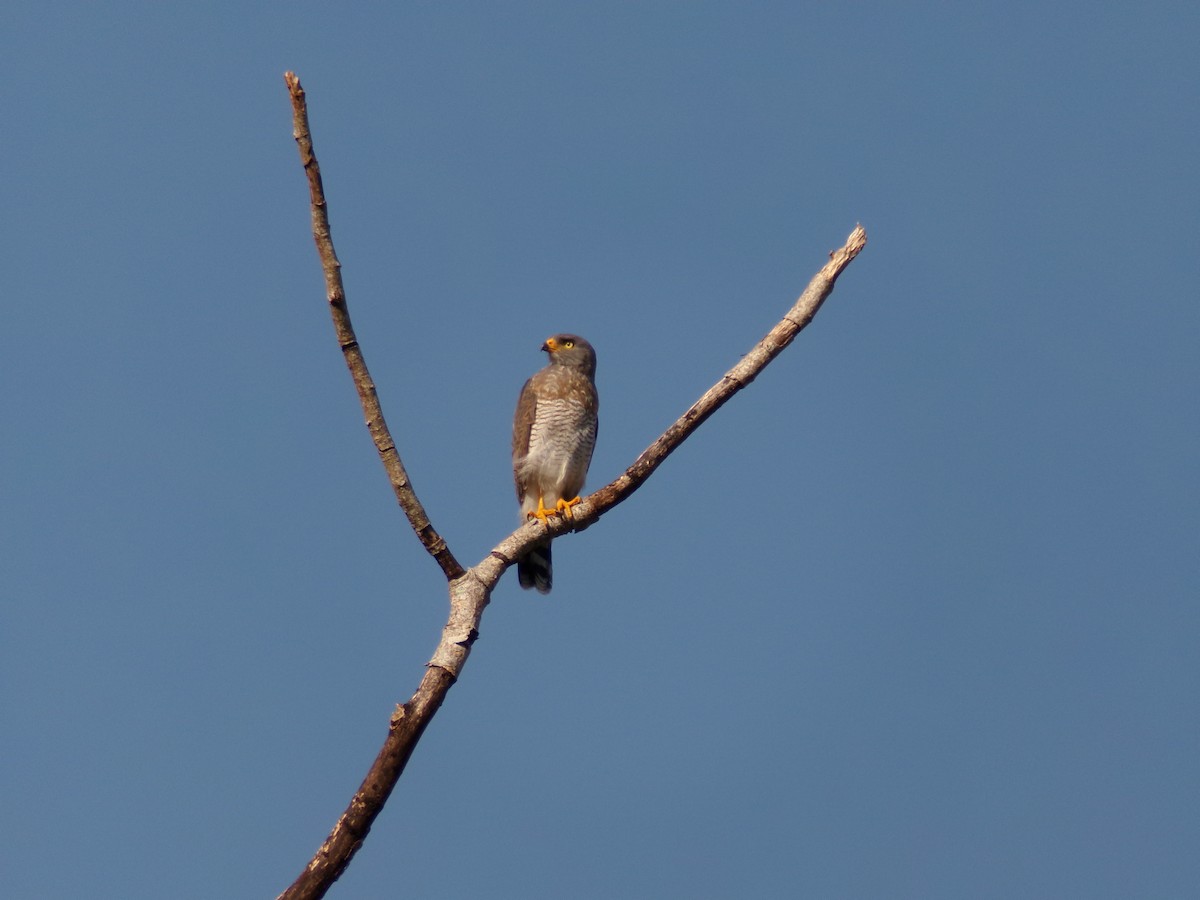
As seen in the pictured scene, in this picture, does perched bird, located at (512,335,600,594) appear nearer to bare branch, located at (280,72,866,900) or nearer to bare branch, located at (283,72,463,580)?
bare branch, located at (280,72,866,900)

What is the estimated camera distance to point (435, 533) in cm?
543

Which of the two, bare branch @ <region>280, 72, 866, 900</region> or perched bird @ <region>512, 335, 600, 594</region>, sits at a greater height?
perched bird @ <region>512, 335, 600, 594</region>

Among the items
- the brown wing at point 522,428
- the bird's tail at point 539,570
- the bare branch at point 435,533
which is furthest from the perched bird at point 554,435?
the bare branch at point 435,533

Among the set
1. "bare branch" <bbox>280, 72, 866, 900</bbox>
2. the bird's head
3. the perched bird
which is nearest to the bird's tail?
the perched bird

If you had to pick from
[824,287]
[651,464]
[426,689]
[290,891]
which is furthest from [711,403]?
[290,891]

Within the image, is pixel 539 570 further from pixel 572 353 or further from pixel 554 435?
pixel 572 353

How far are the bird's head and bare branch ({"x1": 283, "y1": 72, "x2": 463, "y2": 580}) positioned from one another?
4.33m

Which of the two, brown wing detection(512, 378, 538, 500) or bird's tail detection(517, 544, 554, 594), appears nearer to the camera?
bird's tail detection(517, 544, 554, 594)

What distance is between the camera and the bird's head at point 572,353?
Result: 382 inches

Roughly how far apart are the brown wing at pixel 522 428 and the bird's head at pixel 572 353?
0.34 metres

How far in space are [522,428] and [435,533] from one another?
3983mm

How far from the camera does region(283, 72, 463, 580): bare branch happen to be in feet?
16.6

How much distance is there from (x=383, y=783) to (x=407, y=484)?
1.32m

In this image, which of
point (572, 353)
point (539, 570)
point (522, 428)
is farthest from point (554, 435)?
point (539, 570)
